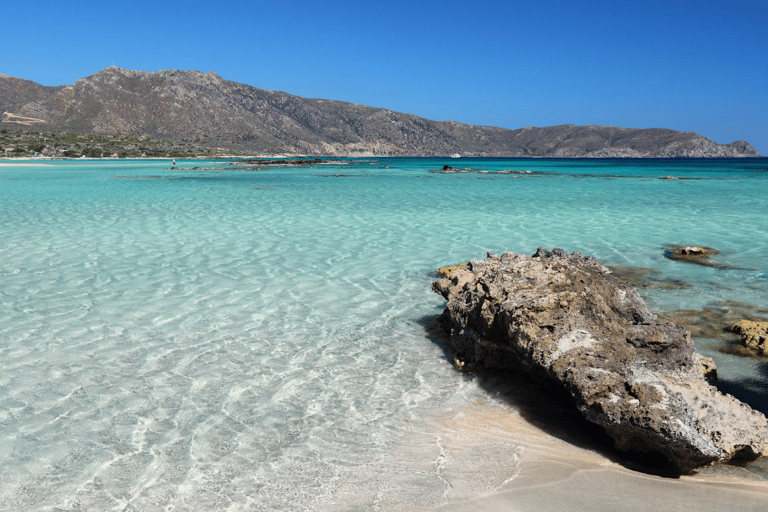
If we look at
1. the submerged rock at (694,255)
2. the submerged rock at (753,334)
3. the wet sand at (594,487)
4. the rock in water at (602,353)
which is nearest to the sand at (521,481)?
the wet sand at (594,487)

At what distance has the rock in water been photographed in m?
3.43

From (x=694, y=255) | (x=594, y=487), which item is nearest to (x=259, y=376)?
(x=594, y=487)

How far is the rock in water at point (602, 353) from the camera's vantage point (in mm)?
3434

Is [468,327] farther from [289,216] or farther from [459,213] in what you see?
[459,213]

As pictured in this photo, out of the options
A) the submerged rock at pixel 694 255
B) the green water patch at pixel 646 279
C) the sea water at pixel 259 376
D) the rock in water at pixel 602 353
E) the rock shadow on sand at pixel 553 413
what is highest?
the rock in water at pixel 602 353

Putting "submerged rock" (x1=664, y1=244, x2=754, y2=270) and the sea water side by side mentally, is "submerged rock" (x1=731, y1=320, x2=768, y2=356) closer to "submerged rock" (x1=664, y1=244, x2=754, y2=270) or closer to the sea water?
the sea water

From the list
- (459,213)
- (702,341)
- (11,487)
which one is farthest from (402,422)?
(459,213)

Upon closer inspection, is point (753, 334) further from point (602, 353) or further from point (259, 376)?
point (259, 376)

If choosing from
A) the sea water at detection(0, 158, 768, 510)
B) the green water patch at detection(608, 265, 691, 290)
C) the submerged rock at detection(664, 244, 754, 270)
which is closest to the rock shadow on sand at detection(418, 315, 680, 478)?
the sea water at detection(0, 158, 768, 510)

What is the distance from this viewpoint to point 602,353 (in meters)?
4.08

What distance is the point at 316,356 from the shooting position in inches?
213

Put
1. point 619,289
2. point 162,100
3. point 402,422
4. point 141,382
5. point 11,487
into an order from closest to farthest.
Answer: point 11,487 → point 402,422 → point 141,382 → point 619,289 → point 162,100

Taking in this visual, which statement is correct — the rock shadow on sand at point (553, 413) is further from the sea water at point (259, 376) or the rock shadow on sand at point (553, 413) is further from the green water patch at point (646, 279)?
the green water patch at point (646, 279)

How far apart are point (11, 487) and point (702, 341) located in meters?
6.26
